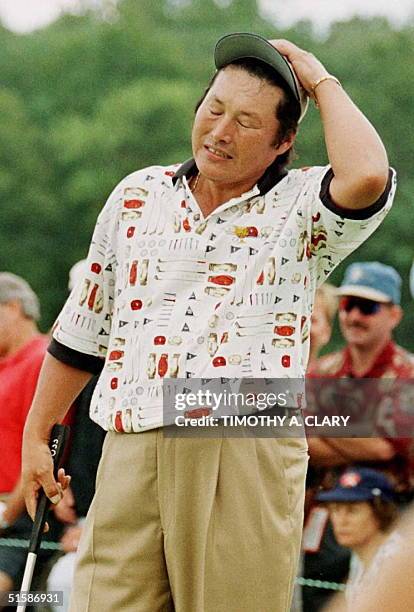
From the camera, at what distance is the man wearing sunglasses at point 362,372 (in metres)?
5.48

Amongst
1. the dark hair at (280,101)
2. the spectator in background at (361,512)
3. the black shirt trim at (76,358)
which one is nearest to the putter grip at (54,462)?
the black shirt trim at (76,358)

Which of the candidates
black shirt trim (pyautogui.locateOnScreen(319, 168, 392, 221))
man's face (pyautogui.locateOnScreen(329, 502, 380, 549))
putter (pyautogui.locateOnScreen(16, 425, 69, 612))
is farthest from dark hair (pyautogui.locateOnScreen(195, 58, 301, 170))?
man's face (pyautogui.locateOnScreen(329, 502, 380, 549))

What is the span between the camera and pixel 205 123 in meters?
3.39

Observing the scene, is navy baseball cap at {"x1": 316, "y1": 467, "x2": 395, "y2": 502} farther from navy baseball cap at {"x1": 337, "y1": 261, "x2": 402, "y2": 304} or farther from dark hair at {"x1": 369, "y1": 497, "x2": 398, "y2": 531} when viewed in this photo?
navy baseball cap at {"x1": 337, "y1": 261, "x2": 402, "y2": 304}

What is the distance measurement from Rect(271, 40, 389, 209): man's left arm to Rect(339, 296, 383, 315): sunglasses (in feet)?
9.41

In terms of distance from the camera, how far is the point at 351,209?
3.17 meters

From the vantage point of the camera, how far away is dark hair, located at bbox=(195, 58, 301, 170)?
3361mm

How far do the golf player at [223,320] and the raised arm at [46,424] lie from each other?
0.22m

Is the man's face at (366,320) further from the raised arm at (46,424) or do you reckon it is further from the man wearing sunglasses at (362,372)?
the raised arm at (46,424)

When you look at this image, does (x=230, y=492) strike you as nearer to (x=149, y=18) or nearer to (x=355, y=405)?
(x=355, y=405)

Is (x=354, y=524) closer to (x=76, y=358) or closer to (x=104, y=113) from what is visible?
(x=76, y=358)

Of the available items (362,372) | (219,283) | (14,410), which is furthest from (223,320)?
(14,410)

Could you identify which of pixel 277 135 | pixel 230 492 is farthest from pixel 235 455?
pixel 277 135

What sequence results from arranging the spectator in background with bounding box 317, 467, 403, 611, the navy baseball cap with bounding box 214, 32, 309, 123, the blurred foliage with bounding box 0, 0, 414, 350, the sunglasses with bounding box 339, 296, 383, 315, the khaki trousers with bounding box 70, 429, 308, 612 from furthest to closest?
the blurred foliage with bounding box 0, 0, 414, 350 → the sunglasses with bounding box 339, 296, 383, 315 → the spectator in background with bounding box 317, 467, 403, 611 → the navy baseball cap with bounding box 214, 32, 309, 123 → the khaki trousers with bounding box 70, 429, 308, 612
